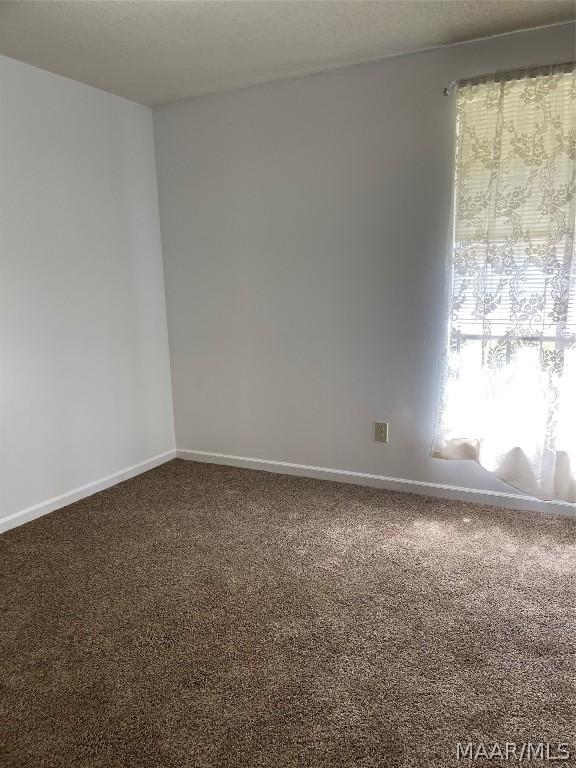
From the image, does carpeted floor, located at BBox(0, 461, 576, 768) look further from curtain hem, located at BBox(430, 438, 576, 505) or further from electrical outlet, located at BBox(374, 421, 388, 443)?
electrical outlet, located at BBox(374, 421, 388, 443)

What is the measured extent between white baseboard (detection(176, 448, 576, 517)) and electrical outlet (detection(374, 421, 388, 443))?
22 cm

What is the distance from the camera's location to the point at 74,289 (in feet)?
9.93

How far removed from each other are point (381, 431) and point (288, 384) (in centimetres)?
64

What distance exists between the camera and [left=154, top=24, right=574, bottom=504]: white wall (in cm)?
280

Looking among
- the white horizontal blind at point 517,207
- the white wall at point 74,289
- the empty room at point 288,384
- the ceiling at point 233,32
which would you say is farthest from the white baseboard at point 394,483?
the ceiling at point 233,32

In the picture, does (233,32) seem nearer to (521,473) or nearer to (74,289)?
(74,289)

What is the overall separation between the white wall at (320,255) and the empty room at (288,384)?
0.6 inches

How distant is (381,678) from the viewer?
169cm

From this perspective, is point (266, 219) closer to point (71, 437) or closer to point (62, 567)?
point (71, 437)

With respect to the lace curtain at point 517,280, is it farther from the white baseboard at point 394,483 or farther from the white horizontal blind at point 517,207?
the white baseboard at point 394,483

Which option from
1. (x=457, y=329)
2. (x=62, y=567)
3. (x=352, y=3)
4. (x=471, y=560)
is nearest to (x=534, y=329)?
(x=457, y=329)

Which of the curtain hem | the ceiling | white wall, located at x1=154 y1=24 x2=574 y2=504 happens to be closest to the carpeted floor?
the curtain hem

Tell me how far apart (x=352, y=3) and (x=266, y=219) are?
1.26 m

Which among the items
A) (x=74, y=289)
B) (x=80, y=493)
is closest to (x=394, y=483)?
(x=80, y=493)
